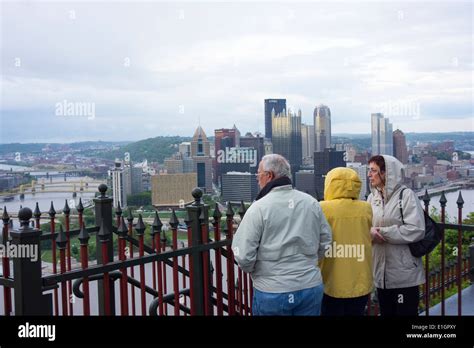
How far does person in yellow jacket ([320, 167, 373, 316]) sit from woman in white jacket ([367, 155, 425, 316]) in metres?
0.22

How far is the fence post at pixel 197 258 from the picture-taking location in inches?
156

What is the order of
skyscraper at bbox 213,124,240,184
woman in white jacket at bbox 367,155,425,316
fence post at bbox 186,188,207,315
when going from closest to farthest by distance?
woman in white jacket at bbox 367,155,425,316, fence post at bbox 186,188,207,315, skyscraper at bbox 213,124,240,184

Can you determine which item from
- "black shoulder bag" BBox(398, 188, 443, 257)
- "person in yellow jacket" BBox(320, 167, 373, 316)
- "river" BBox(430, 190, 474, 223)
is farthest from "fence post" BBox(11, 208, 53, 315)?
"river" BBox(430, 190, 474, 223)

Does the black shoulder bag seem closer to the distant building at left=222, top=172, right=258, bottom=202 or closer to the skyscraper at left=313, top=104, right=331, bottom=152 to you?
the distant building at left=222, top=172, right=258, bottom=202

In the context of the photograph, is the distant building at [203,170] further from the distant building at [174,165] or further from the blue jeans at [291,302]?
the blue jeans at [291,302]

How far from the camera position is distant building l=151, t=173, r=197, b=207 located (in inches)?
222

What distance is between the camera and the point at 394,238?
3.85m

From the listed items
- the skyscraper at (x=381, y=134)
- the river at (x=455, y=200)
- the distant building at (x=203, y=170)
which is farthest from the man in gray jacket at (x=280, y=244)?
the skyscraper at (x=381, y=134)

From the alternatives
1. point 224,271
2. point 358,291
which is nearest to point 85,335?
point 224,271

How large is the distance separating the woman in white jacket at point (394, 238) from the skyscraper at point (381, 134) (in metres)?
3.20

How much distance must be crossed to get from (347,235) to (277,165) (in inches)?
30.6

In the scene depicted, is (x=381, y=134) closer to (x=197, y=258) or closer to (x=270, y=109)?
(x=270, y=109)

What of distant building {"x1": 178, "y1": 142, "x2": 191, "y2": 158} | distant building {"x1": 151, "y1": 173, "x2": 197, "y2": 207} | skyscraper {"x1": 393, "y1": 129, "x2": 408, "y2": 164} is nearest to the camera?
distant building {"x1": 151, "y1": 173, "x2": 197, "y2": 207}

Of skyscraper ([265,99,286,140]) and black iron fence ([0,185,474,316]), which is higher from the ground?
skyscraper ([265,99,286,140])
